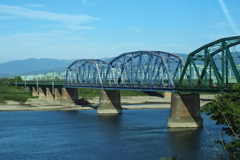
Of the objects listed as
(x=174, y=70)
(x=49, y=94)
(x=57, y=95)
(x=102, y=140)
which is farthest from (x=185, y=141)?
(x=49, y=94)

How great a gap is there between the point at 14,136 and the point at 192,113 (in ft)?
88.1

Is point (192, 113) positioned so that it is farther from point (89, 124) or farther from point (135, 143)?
point (89, 124)

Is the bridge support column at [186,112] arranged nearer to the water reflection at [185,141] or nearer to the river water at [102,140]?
the water reflection at [185,141]

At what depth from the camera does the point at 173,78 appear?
7562cm

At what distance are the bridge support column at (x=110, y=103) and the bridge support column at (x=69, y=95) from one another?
30.1 m

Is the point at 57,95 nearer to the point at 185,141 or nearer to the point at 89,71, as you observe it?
the point at 89,71

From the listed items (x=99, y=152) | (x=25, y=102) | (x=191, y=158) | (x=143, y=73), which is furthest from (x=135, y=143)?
(x=25, y=102)

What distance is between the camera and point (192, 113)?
6694 centimetres

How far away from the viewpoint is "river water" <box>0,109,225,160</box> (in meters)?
48.8

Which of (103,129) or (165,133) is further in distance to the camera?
(103,129)

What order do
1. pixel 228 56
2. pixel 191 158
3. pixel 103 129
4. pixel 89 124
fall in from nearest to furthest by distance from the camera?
1. pixel 191 158
2. pixel 228 56
3. pixel 103 129
4. pixel 89 124

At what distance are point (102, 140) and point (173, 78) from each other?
854 inches

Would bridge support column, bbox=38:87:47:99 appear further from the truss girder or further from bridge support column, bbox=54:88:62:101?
bridge support column, bbox=54:88:62:101

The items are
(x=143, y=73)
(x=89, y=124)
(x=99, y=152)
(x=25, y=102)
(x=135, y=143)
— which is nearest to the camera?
(x=99, y=152)
